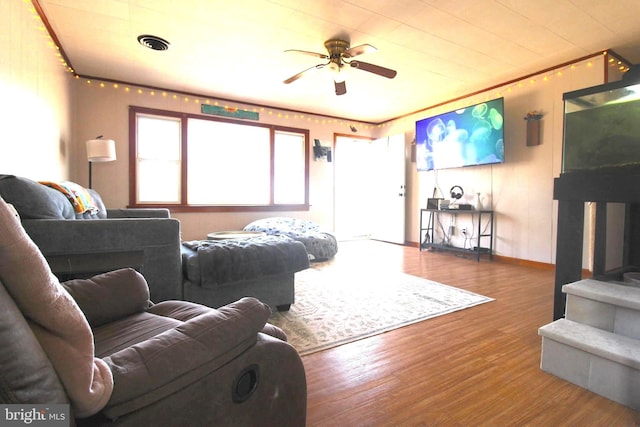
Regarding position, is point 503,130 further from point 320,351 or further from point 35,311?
point 35,311

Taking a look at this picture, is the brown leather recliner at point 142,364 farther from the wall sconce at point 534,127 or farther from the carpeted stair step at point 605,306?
the wall sconce at point 534,127

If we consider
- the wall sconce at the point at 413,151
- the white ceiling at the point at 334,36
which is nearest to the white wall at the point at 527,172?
the white ceiling at the point at 334,36

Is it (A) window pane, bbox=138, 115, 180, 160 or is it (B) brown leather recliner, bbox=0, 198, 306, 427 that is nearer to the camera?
(B) brown leather recliner, bbox=0, 198, 306, 427

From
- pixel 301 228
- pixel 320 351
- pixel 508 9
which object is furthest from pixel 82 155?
pixel 508 9

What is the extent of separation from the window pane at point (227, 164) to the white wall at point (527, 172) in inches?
137

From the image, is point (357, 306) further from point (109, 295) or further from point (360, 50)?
point (360, 50)

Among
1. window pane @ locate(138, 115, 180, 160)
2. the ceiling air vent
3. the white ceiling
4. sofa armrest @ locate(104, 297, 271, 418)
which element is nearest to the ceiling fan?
the white ceiling

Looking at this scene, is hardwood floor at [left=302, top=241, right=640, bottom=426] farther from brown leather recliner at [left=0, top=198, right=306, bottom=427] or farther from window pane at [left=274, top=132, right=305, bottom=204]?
window pane at [left=274, top=132, right=305, bottom=204]

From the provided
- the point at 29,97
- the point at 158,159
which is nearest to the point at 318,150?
the point at 158,159

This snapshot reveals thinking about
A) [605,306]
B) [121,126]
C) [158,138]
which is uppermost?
[121,126]

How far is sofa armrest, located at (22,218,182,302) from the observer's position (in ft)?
5.59

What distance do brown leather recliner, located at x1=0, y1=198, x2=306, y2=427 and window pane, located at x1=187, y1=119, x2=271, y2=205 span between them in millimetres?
4396

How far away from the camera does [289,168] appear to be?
20.1 ft

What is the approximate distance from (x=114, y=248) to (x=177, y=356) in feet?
4.53
